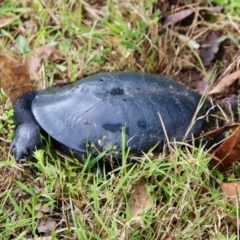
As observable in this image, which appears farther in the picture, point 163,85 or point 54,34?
point 54,34

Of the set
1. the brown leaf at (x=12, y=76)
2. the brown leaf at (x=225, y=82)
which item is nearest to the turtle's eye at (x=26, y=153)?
the brown leaf at (x=12, y=76)

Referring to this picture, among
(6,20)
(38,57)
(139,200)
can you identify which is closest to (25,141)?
(139,200)

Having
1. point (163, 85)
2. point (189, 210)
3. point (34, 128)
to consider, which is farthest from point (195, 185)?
point (34, 128)

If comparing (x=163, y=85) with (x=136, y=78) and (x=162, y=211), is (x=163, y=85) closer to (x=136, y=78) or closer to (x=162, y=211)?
(x=136, y=78)

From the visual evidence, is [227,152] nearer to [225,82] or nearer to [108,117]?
[108,117]

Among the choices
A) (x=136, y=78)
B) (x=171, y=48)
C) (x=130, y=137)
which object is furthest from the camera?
(x=171, y=48)

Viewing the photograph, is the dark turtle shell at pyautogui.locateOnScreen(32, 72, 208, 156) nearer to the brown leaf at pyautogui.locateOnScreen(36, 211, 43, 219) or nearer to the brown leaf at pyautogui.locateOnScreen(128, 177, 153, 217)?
the brown leaf at pyautogui.locateOnScreen(128, 177, 153, 217)

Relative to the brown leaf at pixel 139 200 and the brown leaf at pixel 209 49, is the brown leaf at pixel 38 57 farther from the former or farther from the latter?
the brown leaf at pixel 139 200
